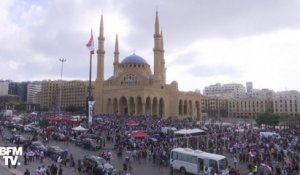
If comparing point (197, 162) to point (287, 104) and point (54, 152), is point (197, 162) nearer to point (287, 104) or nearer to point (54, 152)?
point (54, 152)

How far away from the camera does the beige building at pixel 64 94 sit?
12825 centimetres

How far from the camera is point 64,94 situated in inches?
5271

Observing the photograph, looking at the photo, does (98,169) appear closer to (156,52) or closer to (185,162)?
(185,162)

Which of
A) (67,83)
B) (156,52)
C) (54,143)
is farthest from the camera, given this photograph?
(67,83)

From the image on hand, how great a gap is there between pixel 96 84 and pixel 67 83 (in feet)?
215

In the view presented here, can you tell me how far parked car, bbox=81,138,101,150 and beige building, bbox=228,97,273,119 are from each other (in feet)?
278

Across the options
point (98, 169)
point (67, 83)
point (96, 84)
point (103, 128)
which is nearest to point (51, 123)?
point (103, 128)

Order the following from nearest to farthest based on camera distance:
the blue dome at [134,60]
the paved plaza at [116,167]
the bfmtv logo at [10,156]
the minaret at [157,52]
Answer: the paved plaza at [116,167]
the bfmtv logo at [10,156]
the minaret at [157,52]
the blue dome at [134,60]

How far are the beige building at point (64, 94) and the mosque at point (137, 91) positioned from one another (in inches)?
2072

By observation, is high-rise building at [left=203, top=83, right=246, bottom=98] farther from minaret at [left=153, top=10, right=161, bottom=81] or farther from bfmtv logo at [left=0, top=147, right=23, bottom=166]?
bfmtv logo at [left=0, top=147, right=23, bottom=166]

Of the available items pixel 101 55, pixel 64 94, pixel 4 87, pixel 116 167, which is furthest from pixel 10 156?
pixel 4 87

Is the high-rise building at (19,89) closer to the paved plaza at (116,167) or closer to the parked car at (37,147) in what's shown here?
the parked car at (37,147)

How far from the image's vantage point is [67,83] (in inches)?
5325

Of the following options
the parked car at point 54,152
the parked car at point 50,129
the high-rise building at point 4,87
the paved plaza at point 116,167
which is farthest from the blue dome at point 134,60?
the high-rise building at point 4,87
